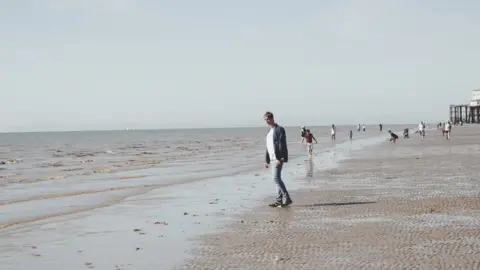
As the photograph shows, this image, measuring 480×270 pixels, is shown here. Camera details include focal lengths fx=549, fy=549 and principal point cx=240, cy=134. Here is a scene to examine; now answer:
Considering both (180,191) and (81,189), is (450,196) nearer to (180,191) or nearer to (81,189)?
(180,191)

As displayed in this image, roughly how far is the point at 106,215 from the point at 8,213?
125 inches

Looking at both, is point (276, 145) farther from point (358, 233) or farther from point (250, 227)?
point (358, 233)

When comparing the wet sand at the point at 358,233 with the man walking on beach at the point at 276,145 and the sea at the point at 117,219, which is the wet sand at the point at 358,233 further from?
the man walking on beach at the point at 276,145

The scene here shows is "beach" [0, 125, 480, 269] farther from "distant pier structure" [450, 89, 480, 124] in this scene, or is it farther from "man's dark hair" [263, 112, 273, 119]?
"distant pier structure" [450, 89, 480, 124]

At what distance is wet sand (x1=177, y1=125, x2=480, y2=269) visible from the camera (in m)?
7.26

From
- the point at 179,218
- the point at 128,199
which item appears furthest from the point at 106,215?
the point at 128,199

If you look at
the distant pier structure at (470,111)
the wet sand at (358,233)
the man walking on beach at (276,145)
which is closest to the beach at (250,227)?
the wet sand at (358,233)

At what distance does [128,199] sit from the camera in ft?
51.5

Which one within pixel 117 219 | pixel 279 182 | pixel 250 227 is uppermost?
pixel 279 182

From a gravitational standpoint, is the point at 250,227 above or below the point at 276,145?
below

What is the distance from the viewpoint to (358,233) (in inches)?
357

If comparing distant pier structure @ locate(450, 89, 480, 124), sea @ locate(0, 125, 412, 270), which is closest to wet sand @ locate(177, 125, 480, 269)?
sea @ locate(0, 125, 412, 270)

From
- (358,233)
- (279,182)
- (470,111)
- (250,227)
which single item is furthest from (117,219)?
(470,111)

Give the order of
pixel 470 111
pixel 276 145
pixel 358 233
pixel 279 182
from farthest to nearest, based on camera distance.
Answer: pixel 470 111, pixel 279 182, pixel 276 145, pixel 358 233
